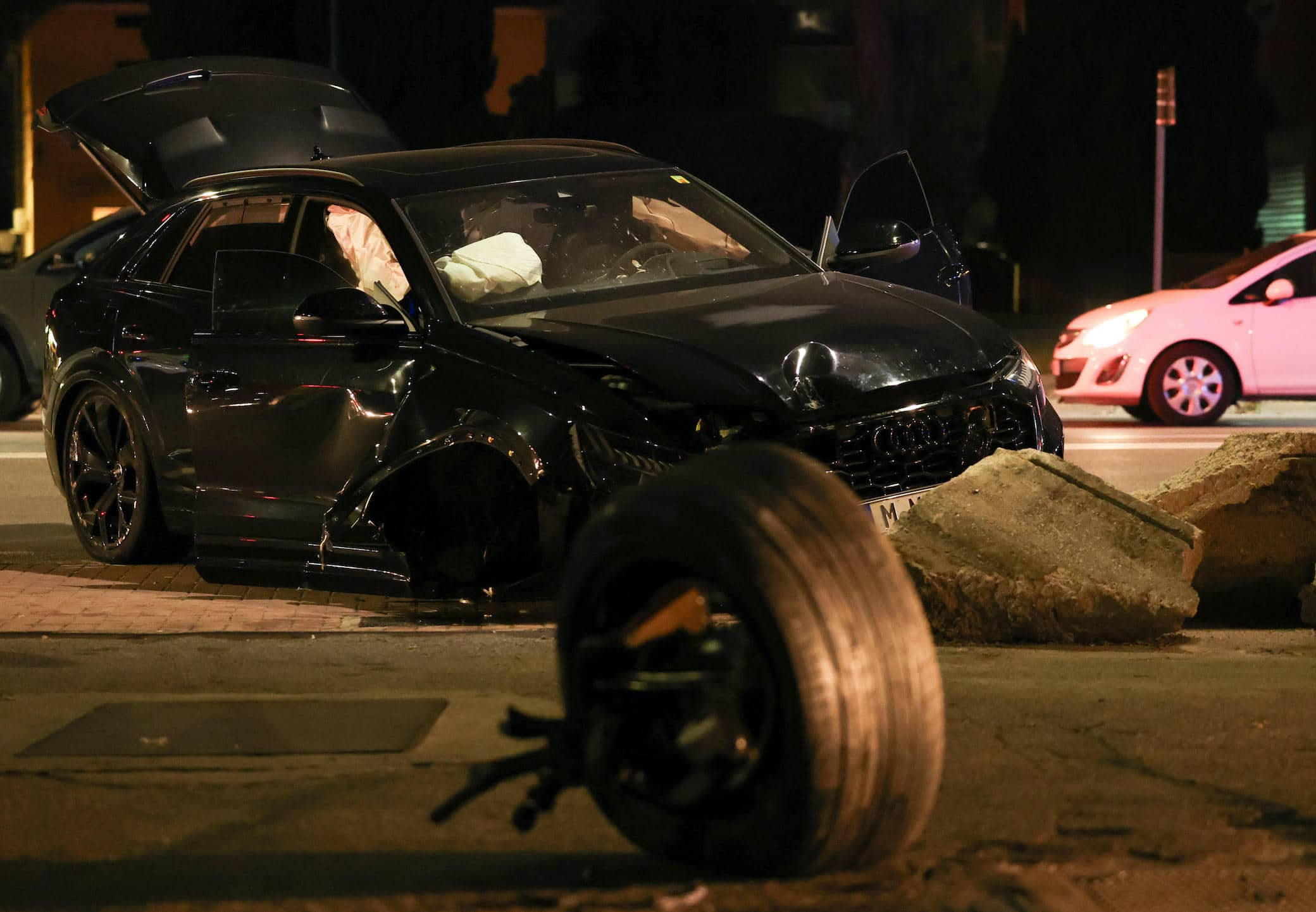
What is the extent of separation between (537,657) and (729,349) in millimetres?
1186

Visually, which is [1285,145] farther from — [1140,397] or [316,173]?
[316,173]

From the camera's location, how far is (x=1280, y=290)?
48.9ft

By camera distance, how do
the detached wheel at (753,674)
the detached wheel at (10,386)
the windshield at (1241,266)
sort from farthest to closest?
the detached wheel at (10,386)
the windshield at (1241,266)
the detached wheel at (753,674)

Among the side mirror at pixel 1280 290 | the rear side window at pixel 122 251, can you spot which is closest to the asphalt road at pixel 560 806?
the rear side window at pixel 122 251

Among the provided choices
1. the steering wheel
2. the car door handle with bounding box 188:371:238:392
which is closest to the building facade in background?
the car door handle with bounding box 188:371:238:392

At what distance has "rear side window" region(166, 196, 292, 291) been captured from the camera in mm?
8641

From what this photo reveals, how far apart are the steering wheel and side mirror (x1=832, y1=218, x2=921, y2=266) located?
0.77 metres

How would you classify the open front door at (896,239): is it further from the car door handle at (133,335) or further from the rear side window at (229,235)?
the car door handle at (133,335)

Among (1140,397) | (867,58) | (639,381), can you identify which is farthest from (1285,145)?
(639,381)

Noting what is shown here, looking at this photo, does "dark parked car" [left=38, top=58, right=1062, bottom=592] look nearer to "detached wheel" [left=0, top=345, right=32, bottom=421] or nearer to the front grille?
the front grille

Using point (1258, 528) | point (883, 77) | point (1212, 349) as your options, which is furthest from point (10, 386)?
point (883, 77)

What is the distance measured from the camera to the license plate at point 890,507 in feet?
23.2

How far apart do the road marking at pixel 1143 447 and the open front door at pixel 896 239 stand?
151 inches

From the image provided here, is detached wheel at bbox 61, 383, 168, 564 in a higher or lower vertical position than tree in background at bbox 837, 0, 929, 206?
lower
